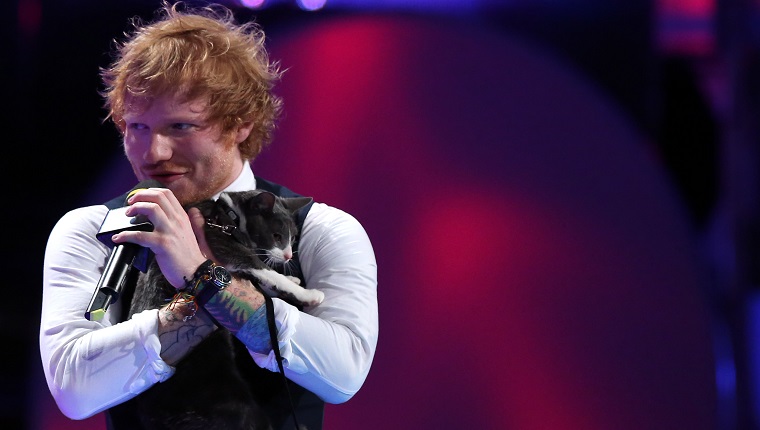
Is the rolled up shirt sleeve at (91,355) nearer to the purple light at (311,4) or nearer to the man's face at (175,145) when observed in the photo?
the man's face at (175,145)

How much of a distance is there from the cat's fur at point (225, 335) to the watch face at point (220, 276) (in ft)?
0.31

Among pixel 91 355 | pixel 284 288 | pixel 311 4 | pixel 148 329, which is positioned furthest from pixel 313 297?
pixel 311 4

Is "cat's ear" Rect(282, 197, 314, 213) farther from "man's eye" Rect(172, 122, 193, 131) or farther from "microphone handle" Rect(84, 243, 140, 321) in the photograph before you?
"microphone handle" Rect(84, 243, 140, 321)

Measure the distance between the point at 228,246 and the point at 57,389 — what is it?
1.28 feet

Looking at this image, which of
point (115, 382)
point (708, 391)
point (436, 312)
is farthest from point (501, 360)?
point (115, 382)

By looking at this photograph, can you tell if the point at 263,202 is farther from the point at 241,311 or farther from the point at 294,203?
the point at 241,311

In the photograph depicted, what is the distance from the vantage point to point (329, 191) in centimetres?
228

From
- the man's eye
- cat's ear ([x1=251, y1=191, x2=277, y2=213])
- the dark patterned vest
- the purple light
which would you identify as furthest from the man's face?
the purple light

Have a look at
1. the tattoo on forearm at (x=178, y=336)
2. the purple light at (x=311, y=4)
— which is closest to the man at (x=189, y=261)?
the tattoo on forearm at (x=178, y=336)

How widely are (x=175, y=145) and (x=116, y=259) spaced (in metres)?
0.36

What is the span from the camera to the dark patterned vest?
1.60 m

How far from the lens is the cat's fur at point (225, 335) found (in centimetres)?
156

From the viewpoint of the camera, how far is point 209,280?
1444 millimetres

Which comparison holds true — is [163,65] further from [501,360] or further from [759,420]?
[759,420]
